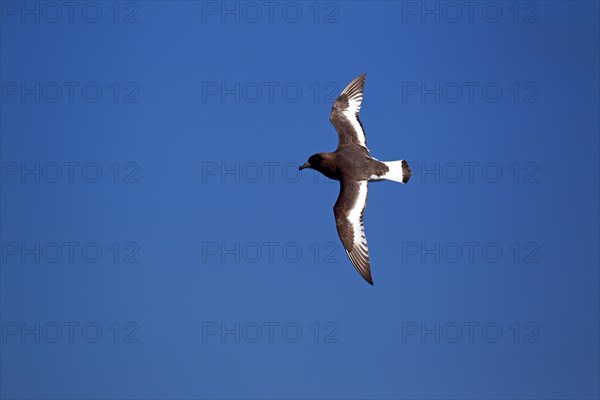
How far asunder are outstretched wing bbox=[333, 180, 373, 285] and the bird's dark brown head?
804 millimetres

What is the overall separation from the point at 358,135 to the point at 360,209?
2823mm

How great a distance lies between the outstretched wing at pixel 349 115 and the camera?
2517 cm

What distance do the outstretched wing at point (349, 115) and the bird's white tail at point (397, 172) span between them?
118cm

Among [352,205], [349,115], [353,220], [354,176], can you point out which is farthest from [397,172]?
[349,115]

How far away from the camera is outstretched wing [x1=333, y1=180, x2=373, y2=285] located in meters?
22.9

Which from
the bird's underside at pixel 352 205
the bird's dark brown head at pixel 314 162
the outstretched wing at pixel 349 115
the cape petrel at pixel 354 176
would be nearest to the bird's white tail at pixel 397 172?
the cape petrel at pixel 354 176

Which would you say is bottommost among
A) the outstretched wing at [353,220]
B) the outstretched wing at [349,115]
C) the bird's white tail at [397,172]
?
the outstretched wing at [353,220]

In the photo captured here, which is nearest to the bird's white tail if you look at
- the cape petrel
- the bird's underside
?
the cape petrel

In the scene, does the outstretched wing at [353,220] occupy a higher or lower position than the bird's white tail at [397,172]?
lower

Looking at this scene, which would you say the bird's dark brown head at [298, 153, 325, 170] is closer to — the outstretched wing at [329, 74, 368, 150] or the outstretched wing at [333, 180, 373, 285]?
the outstretched wing at [333, 180, 373, 285]

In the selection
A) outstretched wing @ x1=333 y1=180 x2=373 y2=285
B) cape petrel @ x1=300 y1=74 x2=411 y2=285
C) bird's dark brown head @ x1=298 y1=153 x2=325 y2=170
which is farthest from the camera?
bird's dark brown head @ x1=298 y1=153 x2=325 y2=170

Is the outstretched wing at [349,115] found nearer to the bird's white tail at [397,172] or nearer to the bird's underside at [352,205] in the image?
the bird's underside at [352,205]

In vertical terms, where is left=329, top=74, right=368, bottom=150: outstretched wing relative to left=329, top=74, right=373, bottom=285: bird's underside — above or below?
above

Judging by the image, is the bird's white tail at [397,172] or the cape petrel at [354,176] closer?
the cape petrel at [354,176]
